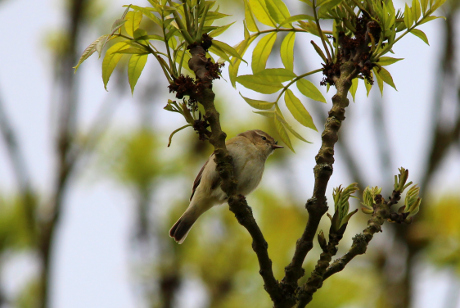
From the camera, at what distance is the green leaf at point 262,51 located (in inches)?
85.2

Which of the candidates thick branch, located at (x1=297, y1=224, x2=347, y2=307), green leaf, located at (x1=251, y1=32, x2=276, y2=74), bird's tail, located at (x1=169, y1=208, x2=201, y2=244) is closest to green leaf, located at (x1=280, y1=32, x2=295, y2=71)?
green leaf, located at (x1=251, y1=32, x2=276, y2=74)

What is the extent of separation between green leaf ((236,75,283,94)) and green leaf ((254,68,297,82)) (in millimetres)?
11

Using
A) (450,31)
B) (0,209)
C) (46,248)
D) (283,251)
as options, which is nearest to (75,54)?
(46,248)

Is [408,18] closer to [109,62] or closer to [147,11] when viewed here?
[147,11]

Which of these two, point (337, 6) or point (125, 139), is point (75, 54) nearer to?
point (125, 139)

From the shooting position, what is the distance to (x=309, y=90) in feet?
6.71

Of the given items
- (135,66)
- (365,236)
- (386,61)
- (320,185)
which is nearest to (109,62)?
(135,66)

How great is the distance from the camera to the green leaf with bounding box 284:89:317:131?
6.86 ft

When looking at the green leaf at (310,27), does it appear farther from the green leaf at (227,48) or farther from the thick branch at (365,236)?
the thick branch at (365,236)

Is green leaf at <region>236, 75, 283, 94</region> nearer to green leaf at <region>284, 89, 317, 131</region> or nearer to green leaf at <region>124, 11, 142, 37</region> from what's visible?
green leaf at <region>284, 89, 317, 131</region>

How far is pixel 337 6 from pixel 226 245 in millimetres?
5116

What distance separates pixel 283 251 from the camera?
660 cm

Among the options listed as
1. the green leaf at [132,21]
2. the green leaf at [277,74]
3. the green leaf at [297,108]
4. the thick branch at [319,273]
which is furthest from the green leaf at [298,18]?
the thick branch at [319,273]

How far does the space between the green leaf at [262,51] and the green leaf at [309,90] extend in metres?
0.23
